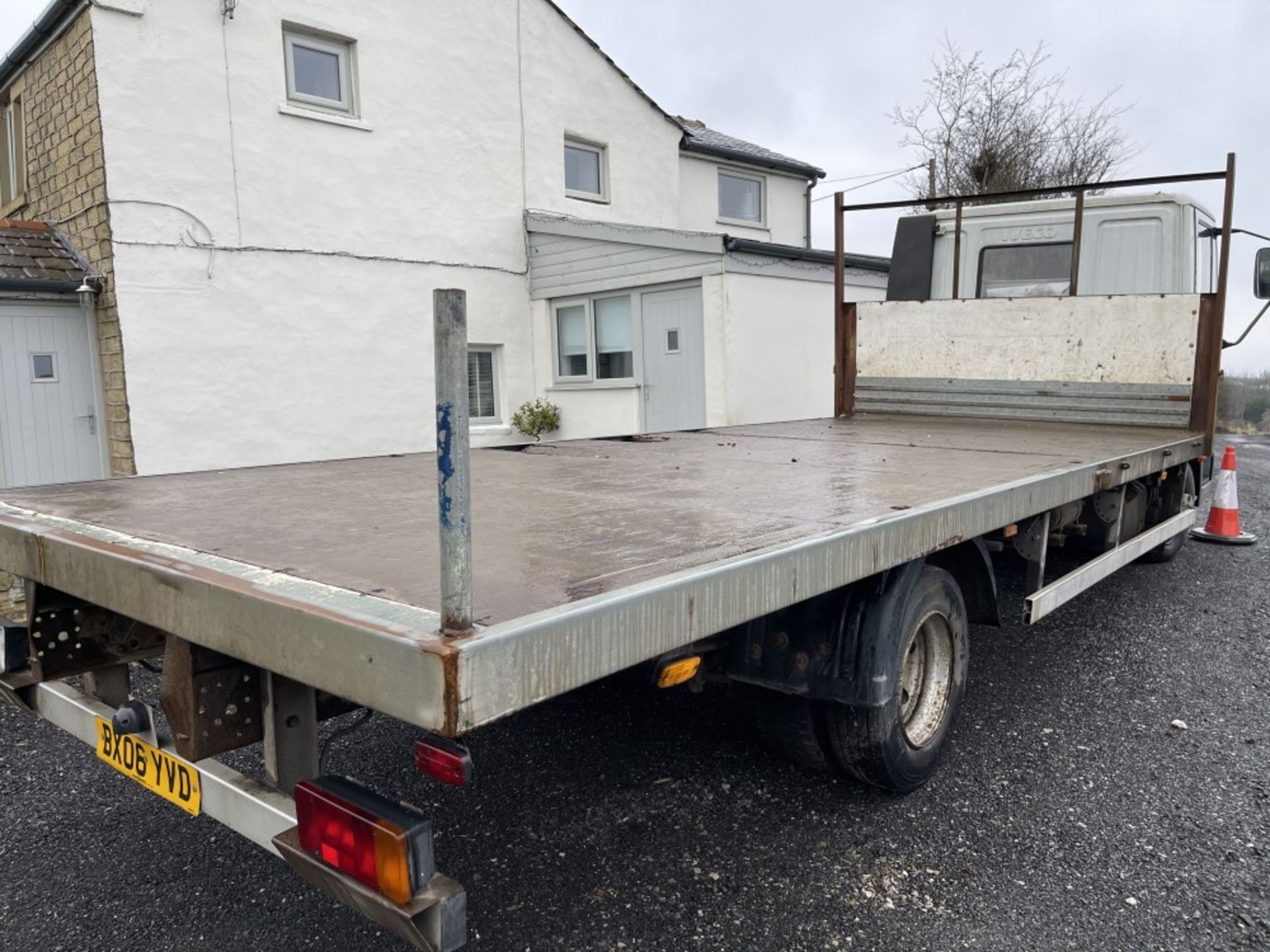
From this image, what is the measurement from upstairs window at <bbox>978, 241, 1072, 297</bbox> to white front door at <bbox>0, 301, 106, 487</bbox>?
8.02m

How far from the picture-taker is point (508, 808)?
10.3 feet

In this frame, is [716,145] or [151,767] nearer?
[151,767]

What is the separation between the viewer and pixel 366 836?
164 centimetres

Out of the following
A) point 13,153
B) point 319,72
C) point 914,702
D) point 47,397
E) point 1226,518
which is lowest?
point 1226,518

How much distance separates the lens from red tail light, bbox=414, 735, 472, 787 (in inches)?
66.5

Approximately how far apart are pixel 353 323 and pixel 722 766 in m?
7.90

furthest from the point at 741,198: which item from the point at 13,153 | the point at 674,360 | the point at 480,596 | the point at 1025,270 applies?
the point at 480,596

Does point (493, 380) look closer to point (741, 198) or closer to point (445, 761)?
point (741, 198)

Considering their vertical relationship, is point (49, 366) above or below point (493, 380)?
above

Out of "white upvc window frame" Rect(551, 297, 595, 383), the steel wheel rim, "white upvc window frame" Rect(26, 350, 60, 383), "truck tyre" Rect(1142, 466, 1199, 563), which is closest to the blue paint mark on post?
the steel wheel rim

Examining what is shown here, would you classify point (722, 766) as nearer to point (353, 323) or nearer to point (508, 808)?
point (508, 808)

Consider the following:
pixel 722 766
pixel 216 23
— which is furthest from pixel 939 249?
pixel 216 23

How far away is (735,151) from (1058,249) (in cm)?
831

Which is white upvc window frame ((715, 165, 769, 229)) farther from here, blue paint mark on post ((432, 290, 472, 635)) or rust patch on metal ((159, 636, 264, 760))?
blue paint mark on post ((432, 290, 472, 635))
